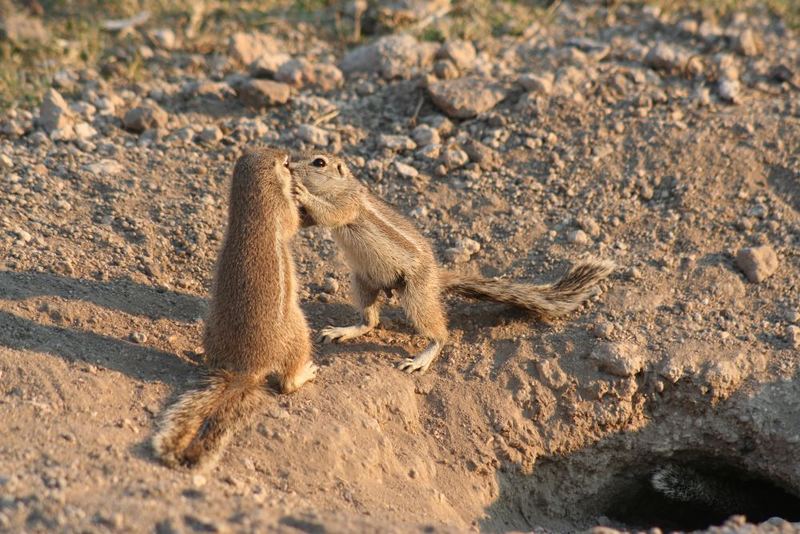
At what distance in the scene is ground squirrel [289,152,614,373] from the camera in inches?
229

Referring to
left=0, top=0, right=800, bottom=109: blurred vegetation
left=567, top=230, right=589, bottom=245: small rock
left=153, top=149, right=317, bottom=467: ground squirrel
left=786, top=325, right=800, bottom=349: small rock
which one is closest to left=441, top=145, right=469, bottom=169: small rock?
left=567, top=230, right=589, bottom=245: small rock

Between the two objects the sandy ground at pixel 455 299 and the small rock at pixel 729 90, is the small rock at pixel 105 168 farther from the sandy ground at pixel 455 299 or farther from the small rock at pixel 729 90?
the small rock at pixel 729 90

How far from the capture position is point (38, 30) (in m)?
8.57

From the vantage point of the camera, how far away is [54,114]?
24.1 feet

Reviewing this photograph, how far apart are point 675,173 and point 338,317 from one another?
302 cm

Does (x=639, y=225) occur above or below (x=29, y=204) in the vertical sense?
above

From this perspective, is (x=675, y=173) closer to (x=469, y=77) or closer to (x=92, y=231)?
(x=469, y=77)

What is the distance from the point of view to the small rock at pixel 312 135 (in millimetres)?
7551

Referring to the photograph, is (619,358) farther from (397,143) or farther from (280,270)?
(397,143)

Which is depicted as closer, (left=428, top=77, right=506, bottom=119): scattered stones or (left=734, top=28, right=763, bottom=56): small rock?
(left=428, top=77, right=506, bottom=119): scattered stones

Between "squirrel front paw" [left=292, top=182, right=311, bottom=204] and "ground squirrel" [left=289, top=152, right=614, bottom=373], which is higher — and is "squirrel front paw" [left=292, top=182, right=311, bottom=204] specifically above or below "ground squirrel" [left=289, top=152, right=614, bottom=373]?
above

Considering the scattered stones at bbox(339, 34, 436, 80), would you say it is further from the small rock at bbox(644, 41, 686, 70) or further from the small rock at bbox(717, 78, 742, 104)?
the small rock at bbox(717, 78, 742, 104)

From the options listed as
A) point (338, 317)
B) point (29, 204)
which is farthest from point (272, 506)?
point (29, 204)

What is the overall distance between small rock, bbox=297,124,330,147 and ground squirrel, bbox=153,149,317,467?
90.5 inches
